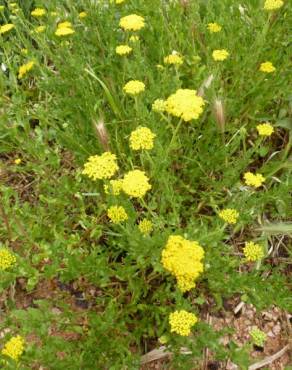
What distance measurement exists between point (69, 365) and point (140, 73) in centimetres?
116

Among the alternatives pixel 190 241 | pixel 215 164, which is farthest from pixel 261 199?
pixel 190 241

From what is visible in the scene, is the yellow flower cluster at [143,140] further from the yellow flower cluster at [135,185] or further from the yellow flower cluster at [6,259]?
the yellow flower cluster at [6,259]

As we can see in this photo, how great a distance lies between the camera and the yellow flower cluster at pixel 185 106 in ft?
4.75

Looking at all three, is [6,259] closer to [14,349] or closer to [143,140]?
[14,349]

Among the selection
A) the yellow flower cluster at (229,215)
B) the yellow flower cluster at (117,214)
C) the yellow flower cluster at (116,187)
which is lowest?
the yellow flower cluster at (229,215)

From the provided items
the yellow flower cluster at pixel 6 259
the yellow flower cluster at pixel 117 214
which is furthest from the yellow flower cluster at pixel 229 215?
the yellow flower cluster at pixel 6 259

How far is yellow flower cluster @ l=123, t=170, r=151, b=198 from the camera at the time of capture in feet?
4.50

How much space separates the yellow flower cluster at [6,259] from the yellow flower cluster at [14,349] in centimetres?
22

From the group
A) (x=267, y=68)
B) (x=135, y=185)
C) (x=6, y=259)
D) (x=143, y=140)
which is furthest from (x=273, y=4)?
(x=6, y=259)

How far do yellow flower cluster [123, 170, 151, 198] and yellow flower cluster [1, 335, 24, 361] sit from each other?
1.77 feet

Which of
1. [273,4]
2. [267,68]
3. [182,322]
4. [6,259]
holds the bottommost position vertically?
[182,322]

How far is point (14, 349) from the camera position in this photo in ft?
4.26

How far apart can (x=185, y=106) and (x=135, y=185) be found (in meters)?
0.31

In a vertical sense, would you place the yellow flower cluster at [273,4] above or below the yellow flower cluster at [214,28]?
above
